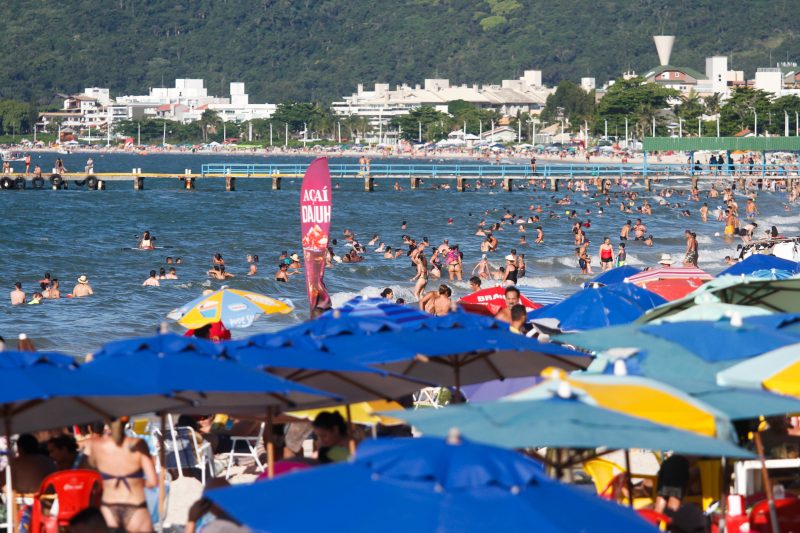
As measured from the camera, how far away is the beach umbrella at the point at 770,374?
6852mm

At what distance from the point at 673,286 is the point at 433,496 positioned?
389 inches

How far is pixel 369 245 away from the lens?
1474 inches

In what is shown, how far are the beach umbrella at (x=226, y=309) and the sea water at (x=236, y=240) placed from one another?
5544 mm

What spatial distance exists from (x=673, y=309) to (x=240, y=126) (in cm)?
18170

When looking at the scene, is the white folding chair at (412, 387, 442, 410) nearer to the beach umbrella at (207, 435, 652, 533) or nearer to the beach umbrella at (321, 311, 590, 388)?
the beach umbrella at (321, 311, 590, 388)

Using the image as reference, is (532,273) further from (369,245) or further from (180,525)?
(180,525)

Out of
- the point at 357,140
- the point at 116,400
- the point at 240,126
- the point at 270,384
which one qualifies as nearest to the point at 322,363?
the point at 270,384

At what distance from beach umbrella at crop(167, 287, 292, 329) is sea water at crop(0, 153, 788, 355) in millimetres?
5544

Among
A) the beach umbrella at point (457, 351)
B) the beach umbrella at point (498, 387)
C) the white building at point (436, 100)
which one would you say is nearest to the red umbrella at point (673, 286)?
the beach umbrella at point (498, 387)

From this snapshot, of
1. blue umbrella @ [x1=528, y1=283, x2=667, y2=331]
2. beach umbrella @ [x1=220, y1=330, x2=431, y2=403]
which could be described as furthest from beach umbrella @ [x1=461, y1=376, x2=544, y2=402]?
blue umbrella @ [x1=528, y1=283, x2=667, y2=331]

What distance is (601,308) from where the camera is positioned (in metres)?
11.6

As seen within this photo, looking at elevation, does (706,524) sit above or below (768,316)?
below

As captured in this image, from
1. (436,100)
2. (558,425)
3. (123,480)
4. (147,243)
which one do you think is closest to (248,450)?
(123,480)

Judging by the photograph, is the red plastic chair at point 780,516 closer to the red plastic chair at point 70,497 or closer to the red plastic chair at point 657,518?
the red plastic chair at point 657,518
